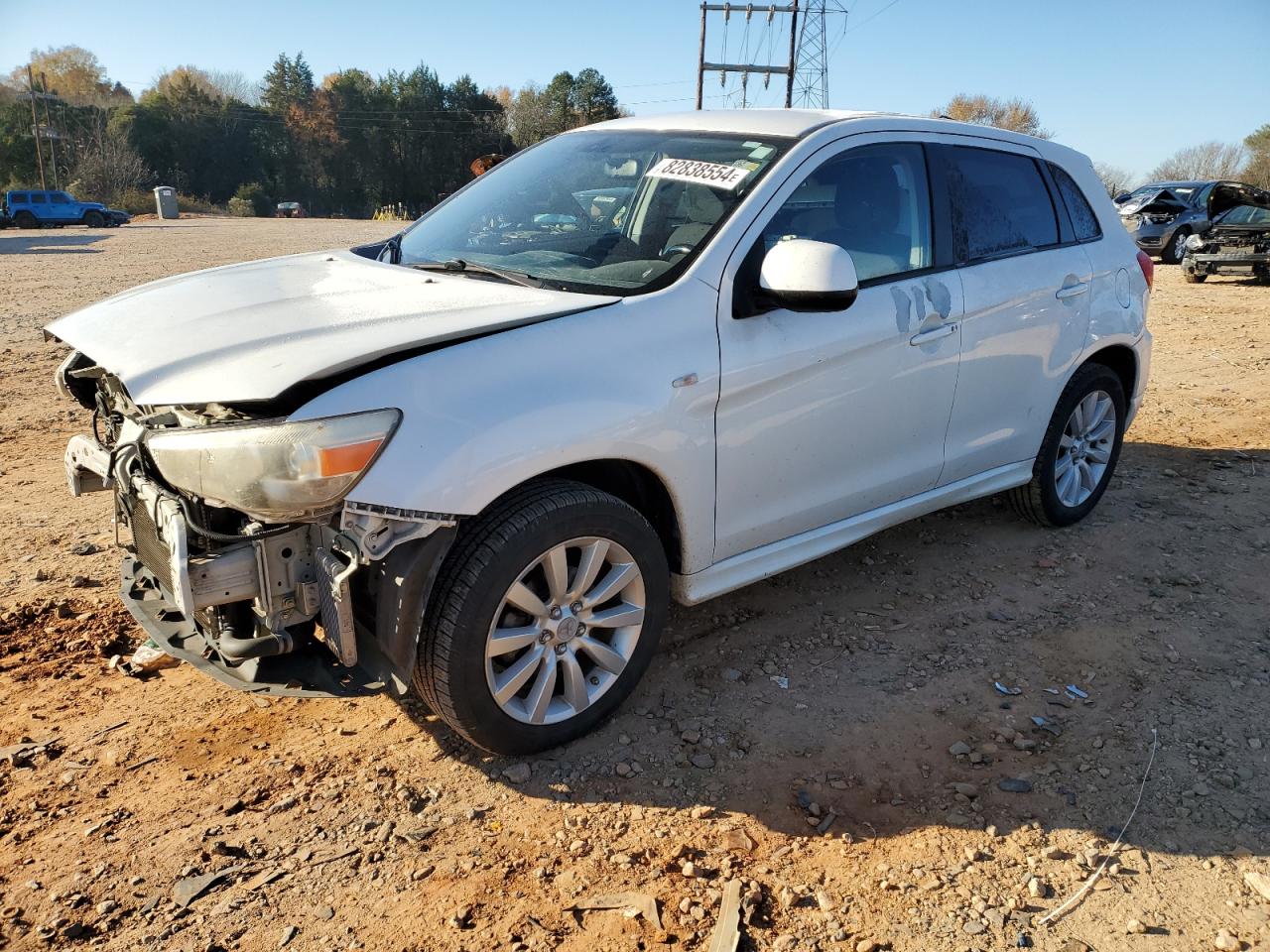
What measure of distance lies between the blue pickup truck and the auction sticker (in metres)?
40.7

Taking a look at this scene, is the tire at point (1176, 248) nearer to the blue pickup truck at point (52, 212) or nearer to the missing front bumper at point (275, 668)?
the missing front bumper at point (275, 668)

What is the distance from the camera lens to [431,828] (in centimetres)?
276

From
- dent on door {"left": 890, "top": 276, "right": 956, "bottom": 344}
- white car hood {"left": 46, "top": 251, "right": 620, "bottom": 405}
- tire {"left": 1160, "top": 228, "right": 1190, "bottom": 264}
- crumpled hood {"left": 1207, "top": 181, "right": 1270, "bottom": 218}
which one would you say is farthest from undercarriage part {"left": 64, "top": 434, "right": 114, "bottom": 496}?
tire {"left": 1160, "top": 228, "right": 1190, "bottom": 264}

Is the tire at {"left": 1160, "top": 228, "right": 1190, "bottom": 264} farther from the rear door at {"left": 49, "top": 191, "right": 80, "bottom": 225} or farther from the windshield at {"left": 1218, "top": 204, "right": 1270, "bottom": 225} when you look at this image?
the rear door at {"left": 49, "top": 191, "right": 80, "bottom": 225}

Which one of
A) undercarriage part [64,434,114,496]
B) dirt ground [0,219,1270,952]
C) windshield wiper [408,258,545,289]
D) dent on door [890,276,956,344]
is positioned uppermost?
windshield wiper [408,258,545,289]

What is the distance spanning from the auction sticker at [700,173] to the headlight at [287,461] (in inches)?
60.9

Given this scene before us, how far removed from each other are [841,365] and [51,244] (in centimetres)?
2743

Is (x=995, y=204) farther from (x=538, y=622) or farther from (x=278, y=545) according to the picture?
(x=278, y=545)

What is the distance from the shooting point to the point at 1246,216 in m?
16.1

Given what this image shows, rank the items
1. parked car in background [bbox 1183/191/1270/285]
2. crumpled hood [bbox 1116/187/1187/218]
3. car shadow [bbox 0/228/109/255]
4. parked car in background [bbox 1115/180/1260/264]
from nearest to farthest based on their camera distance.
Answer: parked car in background [bbox 1183/191/1270/285] < parked car in background [bbox 1115/180/1260/264] < crumpled hood [bbox 1116/187/1187/218] < car shadow [bbox 0/228/109/255]

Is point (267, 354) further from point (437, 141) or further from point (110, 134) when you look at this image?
point (437, 141)

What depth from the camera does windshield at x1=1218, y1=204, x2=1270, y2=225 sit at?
1593 centimetres

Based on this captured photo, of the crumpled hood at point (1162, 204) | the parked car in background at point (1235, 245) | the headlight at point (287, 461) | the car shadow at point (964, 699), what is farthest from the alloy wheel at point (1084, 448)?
the crumpled hood at point (1162, 204)

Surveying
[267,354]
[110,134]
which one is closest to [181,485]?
[267,354]
